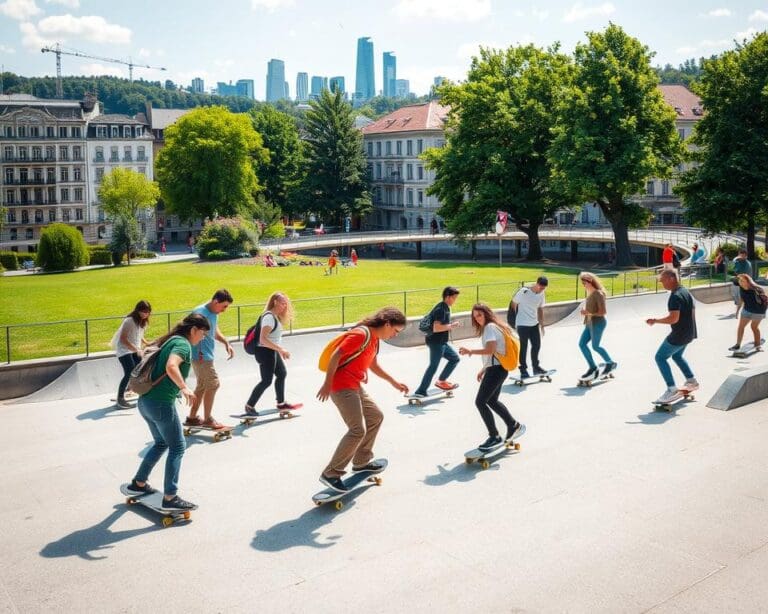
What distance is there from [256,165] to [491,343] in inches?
3207

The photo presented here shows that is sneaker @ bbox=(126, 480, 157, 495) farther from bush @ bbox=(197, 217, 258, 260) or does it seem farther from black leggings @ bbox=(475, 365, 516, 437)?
bush @ bbox=(197, 217, 258, 260)

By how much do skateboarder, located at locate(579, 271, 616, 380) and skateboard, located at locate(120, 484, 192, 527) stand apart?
26.1 ft

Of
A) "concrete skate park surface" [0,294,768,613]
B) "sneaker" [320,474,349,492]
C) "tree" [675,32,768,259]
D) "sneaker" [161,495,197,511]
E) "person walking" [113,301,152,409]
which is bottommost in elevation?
"concrete skate park surface" [0,294,768,613]

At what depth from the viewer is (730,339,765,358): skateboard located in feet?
54.1

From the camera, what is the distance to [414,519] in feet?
26.6

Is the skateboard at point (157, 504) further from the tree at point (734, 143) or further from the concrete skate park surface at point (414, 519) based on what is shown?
the tree at point (734, 143)

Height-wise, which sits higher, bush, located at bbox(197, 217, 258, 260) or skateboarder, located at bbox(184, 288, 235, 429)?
bush, located at bbox(197, 217, 258, 260)

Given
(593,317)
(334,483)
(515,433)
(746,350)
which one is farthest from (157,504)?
(746,350)

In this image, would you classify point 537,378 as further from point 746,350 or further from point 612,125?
point 612,125

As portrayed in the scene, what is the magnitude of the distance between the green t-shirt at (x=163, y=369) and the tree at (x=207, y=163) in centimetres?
7156

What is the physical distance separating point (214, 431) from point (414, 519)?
3.93 m

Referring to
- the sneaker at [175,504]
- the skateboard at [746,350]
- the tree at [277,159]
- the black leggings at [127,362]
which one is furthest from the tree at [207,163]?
the sneaker at [175,504]

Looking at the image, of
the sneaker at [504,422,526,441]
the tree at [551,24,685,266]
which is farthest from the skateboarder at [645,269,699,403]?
the tree at [551,24,685,266]

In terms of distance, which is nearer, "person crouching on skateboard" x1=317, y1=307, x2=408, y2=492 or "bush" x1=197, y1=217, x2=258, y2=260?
"person crouching on skateboard" x1=317, y1=307, x2=408, y2=492
